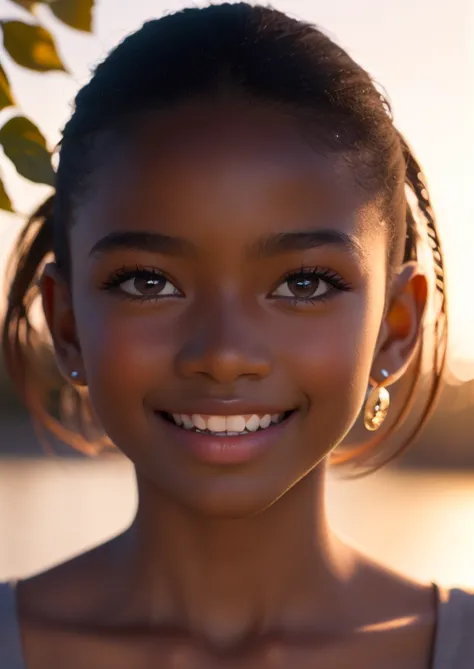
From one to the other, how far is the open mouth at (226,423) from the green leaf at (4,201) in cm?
43

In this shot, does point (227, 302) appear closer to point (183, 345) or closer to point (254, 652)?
point (183, 345)

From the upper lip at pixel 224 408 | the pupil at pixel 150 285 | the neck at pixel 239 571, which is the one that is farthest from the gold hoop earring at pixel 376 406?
the pupil at pixel 150 285

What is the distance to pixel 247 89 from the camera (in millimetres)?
2053

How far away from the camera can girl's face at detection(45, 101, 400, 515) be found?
76.3 inches

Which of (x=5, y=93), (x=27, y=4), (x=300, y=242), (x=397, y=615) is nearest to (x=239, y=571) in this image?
(x=397, y=615)

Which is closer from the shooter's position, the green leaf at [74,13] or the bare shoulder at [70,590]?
the green leaf at [74,13]

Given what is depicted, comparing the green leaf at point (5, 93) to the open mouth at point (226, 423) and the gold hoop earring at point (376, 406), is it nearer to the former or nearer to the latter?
the open mouth at point (226, 423)

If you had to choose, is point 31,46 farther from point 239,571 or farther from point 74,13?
point 239,571

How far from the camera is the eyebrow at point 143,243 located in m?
1.95

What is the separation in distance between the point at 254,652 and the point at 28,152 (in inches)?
38.6

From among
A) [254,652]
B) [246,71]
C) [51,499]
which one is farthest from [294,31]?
[51,499]

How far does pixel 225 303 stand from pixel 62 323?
0.47m

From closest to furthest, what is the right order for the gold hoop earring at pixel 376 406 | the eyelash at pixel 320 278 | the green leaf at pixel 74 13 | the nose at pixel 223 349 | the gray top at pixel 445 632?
the green leaf at pixel 74 13
the nose at pixel 223 349
the eyelash at pixel 320 278
the gray top at pixel 445 632
the gold hoop earring at pixel 376 406

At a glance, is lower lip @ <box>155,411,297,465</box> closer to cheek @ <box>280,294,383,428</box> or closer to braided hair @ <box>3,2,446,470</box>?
cheek @ <box>280,294,383,428</box>
